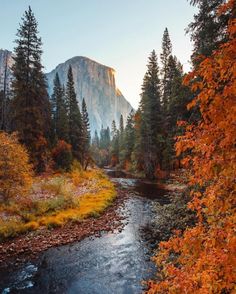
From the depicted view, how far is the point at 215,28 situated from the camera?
13.6 metres

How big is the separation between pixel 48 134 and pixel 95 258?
1166 inches

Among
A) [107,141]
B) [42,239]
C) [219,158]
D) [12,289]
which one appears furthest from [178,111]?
Result: [107,141]

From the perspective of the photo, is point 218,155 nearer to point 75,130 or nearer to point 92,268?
point 92,268

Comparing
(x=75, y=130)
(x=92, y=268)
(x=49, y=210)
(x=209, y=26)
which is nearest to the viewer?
(x=92, y=268)

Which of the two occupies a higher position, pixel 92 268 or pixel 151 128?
pixel 151 128

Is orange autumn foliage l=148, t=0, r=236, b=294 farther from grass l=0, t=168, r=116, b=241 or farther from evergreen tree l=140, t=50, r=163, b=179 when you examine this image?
evergreen tree l=140, t=50, r=163, b=179

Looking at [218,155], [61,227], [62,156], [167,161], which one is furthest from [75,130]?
[218,155]

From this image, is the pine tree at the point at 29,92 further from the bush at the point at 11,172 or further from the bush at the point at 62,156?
the bush at the point at 11,172

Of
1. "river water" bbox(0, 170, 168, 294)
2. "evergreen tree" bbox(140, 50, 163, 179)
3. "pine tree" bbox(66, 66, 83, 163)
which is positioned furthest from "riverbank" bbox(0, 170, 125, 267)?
"pine tree" bbox(66, 66, 83, 163)

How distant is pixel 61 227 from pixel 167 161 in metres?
24.8

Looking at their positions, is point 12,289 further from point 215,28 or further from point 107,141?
point 107,141

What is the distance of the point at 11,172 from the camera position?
15172 mm

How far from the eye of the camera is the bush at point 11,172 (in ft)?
49.3

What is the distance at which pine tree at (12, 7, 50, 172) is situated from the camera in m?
29.2
